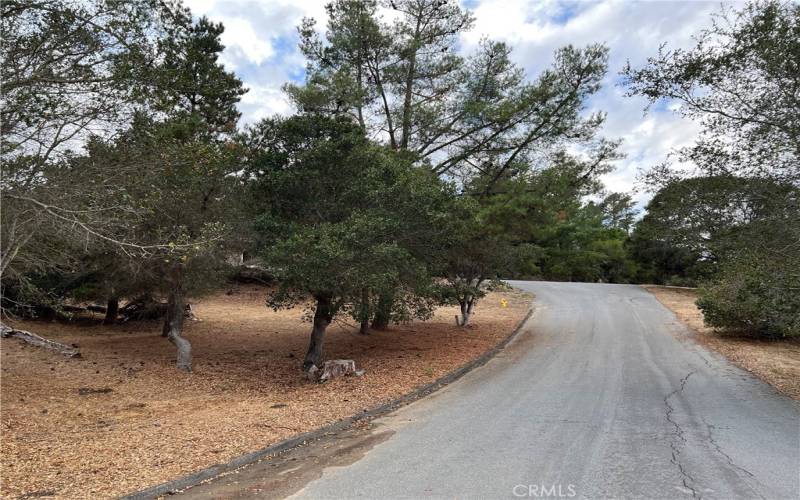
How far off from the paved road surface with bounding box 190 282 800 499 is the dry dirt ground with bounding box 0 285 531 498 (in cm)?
136

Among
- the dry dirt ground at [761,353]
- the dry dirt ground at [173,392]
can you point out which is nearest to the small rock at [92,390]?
the dry dirt ground at [173,392]

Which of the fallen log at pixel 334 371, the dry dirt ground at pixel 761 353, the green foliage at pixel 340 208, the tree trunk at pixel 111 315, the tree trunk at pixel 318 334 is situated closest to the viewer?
the green foliage at pixel 340 208

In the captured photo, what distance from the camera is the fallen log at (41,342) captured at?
13270mm

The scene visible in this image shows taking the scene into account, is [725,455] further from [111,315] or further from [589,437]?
[111,315]

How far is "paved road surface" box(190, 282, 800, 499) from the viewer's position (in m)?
4.60

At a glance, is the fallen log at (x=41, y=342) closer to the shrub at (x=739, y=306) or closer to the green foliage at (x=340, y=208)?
the green foliage at (x=340, y=208)

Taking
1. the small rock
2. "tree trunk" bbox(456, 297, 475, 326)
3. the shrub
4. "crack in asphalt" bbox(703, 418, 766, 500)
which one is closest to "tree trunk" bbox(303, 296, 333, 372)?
the small rock

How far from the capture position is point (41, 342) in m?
13.8

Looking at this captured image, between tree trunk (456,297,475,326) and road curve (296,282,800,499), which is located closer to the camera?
road curve (296,282,800,499)

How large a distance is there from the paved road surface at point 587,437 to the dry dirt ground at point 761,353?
1.31ft

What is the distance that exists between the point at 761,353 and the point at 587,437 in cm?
986

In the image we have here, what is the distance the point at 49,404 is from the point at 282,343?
24.0ft

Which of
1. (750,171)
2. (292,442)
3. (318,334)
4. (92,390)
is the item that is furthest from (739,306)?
(92,390)

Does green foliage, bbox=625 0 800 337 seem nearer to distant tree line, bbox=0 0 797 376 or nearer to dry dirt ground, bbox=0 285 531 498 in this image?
distant tree line, bbox=0 0 797 376
